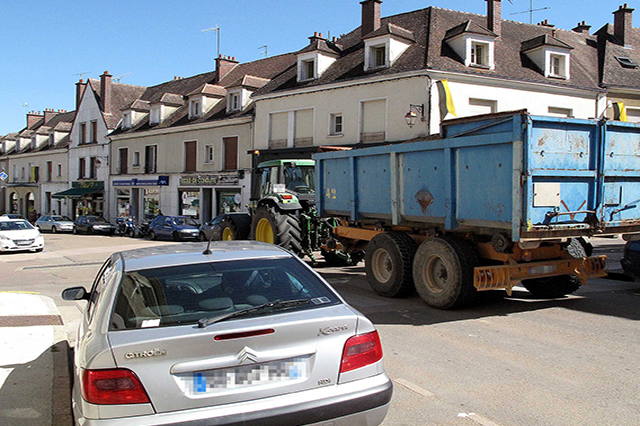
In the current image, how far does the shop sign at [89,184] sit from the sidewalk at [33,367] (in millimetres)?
38153

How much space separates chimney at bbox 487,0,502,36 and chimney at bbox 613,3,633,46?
8.39 metres

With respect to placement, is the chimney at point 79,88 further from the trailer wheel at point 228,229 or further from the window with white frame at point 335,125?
the trailer wheel at point 228,229

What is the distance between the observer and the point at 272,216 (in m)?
12.7

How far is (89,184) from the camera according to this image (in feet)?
153

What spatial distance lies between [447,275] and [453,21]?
72.5ft

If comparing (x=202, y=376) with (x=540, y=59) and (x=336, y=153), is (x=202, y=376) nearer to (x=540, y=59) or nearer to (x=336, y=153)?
(x=336, y=153)

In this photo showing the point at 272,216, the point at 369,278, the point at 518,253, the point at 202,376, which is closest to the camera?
the point at 202,376

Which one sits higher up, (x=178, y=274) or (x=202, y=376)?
(x=178, y=274)

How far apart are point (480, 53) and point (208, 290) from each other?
972 inches

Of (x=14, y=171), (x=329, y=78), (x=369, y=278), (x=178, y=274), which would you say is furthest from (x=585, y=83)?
(x=14, y=171)

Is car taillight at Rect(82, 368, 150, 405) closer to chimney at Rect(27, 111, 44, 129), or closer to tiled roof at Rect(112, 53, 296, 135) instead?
tiled roof at Rect(112, 53, 296, 135)

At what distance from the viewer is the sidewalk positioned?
15.1 ft

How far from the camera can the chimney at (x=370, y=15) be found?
28547 millimetres

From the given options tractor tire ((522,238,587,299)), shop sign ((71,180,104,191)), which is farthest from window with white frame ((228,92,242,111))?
tractor tire ((522,238,587,299))
